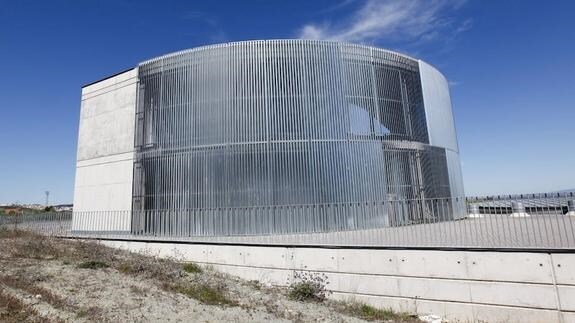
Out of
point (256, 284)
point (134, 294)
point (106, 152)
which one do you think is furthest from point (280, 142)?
point (106, 152)

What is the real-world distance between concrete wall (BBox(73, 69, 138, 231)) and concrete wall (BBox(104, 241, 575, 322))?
30.3ft

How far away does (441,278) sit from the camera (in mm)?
10008

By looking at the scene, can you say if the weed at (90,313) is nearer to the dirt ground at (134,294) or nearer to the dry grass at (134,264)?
the dirt ground at (134,294)

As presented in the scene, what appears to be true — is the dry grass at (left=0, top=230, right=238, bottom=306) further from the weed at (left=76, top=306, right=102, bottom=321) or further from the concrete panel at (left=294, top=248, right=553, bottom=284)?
the concrete panel at (left=294, top=248, right=553, bottom=284)

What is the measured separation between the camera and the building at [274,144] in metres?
15.6

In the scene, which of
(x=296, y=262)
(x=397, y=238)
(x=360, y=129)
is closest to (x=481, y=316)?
(x=397, y=238)

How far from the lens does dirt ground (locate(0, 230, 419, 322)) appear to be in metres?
8.31

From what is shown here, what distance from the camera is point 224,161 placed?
16.3 metres

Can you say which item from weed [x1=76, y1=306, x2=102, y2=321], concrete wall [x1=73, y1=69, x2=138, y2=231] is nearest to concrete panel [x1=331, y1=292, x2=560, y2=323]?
weed [x1=76, y1=306, x2=102, y2=321]

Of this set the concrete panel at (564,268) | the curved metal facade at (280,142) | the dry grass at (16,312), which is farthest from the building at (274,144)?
the dry grass at (16,312)

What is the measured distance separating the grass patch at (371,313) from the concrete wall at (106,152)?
12.1 metres

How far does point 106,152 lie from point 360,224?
1436cm

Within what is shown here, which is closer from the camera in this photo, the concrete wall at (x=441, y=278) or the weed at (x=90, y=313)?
the weed at (x=90, y=313)

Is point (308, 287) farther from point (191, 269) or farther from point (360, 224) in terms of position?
point (360, 224)
